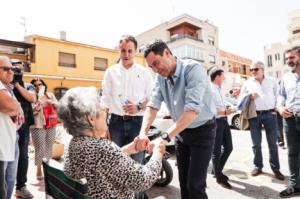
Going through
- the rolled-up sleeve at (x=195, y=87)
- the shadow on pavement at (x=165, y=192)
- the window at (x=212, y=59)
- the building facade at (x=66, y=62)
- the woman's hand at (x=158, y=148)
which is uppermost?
the window at (x=212, y=59)

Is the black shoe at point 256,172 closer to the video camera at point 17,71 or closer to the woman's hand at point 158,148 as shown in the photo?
the woman's hand at point 158,148

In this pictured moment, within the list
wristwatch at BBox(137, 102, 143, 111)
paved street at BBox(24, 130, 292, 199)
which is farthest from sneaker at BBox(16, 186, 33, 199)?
wristwatch at BBox(137, 102, 143, 111)

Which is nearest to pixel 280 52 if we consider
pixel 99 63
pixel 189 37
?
pixel 189 37

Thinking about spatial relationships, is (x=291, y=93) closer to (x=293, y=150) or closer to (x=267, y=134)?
(x=293, y=150)

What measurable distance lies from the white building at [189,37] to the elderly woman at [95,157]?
108 feet

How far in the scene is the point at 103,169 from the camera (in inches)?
61.2

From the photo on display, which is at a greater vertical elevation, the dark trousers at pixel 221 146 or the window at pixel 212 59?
the window at pixel 212 59

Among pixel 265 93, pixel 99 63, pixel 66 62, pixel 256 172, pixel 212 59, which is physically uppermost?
pixel 212 59

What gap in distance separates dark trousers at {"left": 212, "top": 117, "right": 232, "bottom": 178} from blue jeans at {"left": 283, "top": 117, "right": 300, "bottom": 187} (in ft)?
3.40

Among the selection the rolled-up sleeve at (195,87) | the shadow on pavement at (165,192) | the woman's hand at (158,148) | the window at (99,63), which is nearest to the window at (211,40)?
the window at (99,63)

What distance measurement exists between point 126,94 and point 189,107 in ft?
3.97

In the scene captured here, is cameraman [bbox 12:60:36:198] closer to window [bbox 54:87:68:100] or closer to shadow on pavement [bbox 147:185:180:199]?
shadow on pavement [bbox 147:185:180:199]

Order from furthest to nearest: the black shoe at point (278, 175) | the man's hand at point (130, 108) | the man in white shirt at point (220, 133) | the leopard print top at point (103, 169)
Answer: the black shoe at point (278, 175), the man in white shirt at point (220, 133), the man's hand at point (130, 108), the leopard print top at point (103, 169)

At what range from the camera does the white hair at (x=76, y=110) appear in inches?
64.9
